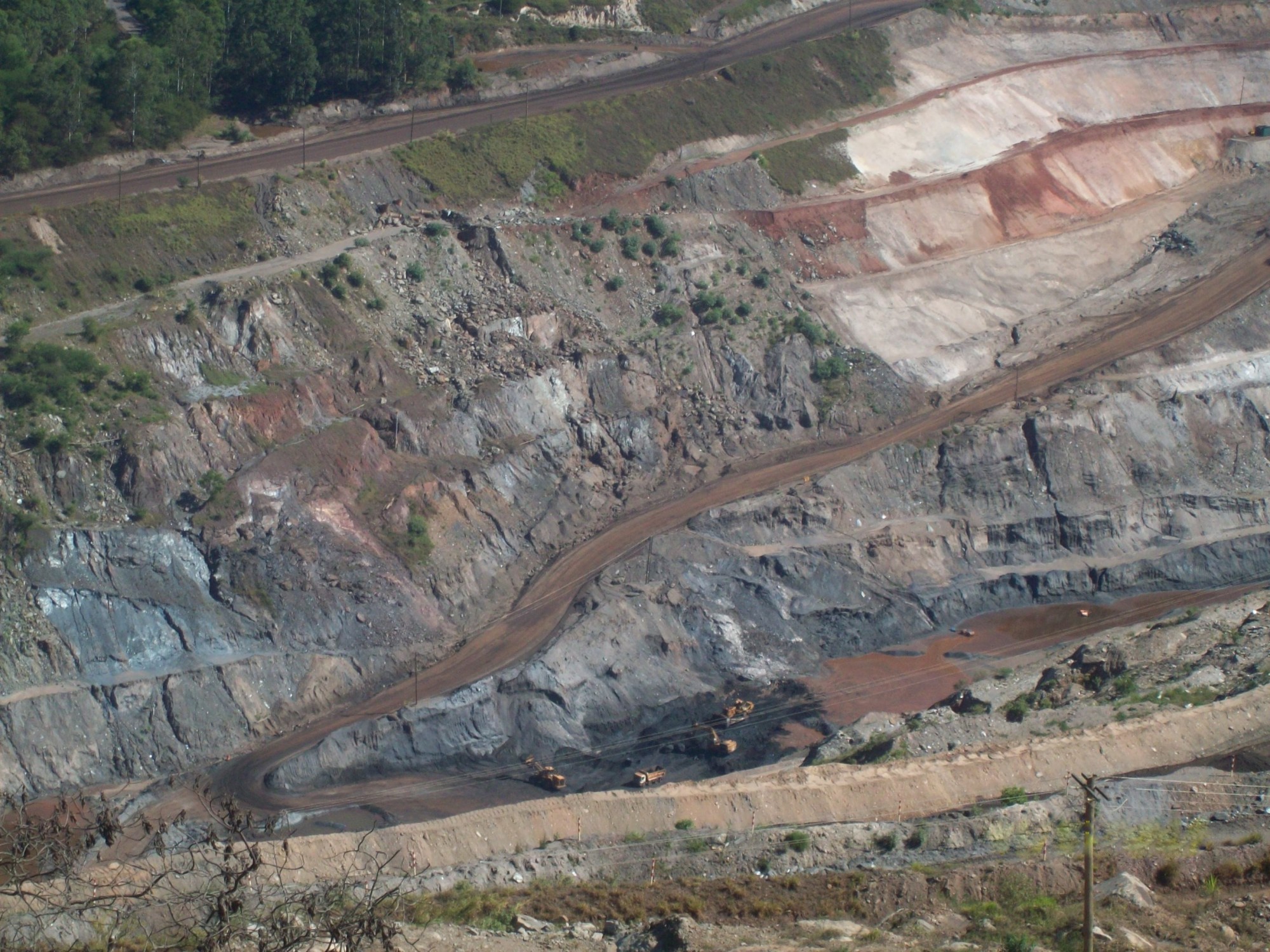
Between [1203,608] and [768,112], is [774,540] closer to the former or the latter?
[1203,608]

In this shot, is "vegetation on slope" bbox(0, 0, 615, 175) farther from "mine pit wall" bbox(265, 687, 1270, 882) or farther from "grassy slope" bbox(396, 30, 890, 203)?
"mine pit wall" bbox(265, 687, 1270, 882)

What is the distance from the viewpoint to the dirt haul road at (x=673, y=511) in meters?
49.6

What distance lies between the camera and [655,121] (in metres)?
74.5

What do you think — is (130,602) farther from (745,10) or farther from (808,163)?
(745,10)

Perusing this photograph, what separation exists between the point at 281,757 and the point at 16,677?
8.62 m

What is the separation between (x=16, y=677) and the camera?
48.1 metres

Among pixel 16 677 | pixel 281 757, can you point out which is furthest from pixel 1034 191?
pixel 16 677

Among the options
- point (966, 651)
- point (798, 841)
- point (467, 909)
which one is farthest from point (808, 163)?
point (467, 909)

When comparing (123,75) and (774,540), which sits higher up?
(123,75)

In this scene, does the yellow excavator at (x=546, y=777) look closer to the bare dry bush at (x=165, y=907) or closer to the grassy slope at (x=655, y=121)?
the bare dry bush at (x=165, y=907)

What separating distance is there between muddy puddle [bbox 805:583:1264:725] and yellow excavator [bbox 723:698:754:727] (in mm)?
2916

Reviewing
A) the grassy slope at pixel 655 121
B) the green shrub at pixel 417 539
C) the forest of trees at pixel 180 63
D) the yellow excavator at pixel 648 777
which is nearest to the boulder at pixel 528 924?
the yellow excavator at pixel 648 777

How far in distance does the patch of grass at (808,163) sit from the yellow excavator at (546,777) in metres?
34.7

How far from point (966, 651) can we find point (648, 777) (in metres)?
16.0
